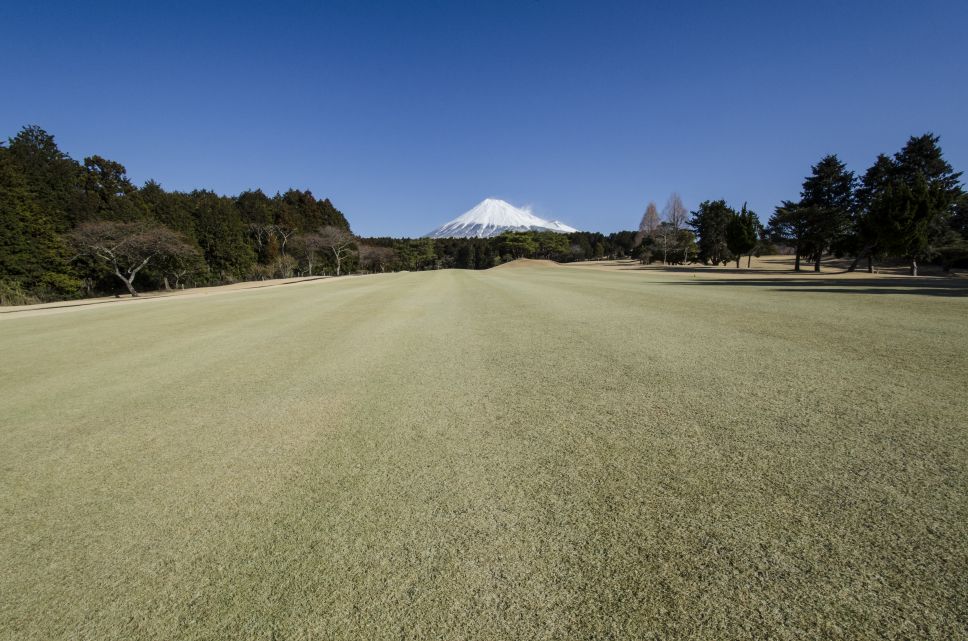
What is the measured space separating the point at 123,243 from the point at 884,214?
63.0 metres

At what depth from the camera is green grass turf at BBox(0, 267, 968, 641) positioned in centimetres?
177

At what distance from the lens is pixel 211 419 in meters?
4.31

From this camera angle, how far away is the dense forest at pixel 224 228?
Result: 31609 mm

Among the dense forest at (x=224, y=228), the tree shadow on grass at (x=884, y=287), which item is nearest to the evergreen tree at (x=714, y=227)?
the dense forest at (x=224, y=228)

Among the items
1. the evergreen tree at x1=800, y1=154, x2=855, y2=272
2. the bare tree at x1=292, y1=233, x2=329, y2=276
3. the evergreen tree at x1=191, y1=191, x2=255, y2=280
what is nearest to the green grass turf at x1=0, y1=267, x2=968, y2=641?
the evergreen tree at x1=800, y1=154, x2=855, y2=272

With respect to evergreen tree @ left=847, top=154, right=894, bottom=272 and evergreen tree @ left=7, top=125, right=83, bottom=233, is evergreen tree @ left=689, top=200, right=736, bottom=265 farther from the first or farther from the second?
evergreen tree @ left=7, top=125, right=83, bottom=233

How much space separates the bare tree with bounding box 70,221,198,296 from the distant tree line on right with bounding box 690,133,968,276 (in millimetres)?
61142

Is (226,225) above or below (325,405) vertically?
above

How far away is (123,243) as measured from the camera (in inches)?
1254

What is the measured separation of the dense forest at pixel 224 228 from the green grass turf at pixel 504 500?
125ft

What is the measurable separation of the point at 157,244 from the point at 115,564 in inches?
1661

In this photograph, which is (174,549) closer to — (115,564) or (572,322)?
(115,564)

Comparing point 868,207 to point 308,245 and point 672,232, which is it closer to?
point 672,232

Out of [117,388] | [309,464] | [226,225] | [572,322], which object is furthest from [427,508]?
[226,225]
